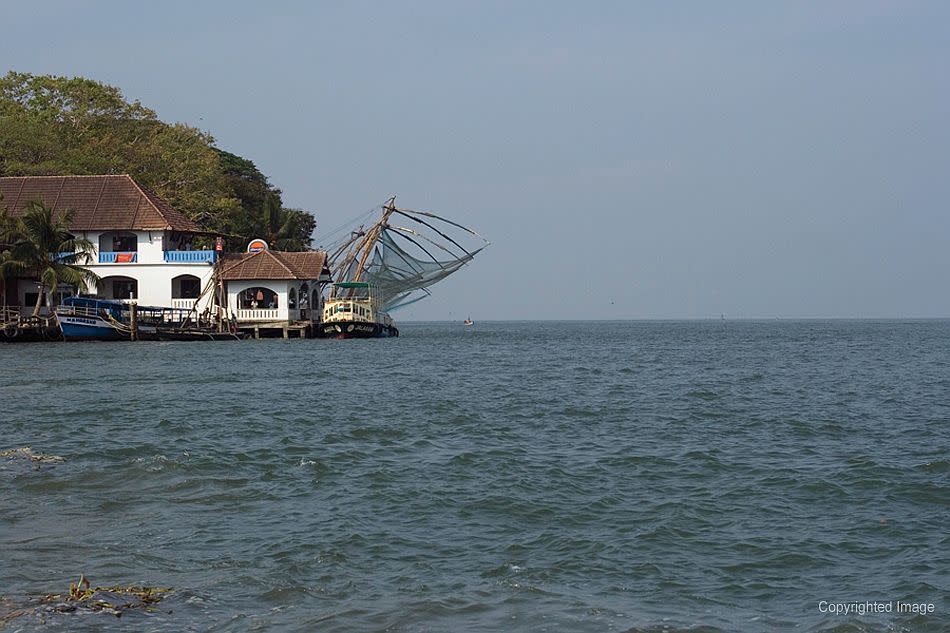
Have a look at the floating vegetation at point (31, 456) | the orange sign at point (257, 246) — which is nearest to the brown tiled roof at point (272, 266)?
the orange sign at point (257, 246)

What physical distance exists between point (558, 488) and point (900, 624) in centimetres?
545

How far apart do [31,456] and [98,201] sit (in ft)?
134

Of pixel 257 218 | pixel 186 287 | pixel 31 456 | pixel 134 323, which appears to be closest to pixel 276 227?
pixel 257 218

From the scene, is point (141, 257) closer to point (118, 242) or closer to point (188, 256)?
point (118, 242)

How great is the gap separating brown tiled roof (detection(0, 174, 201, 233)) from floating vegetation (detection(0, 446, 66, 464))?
3773 centimetres

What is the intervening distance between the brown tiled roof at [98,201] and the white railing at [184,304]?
3.59 m

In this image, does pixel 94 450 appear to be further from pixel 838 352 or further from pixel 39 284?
pixel 838 352

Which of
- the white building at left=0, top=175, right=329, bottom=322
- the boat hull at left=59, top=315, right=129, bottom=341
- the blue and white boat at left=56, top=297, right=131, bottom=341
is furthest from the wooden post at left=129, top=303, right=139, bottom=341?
the white building at left=0, top=175, right=329, bottom=322

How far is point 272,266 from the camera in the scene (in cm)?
5275

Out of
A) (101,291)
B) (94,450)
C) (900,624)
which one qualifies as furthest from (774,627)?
(101,291)

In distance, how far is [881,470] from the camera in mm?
13727

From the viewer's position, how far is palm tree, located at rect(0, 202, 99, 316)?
147ft

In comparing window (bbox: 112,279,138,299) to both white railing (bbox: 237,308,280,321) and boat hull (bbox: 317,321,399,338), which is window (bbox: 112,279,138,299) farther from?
boat hull (bbox: 317,321,399,338)

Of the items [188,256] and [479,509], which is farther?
[188,256]
